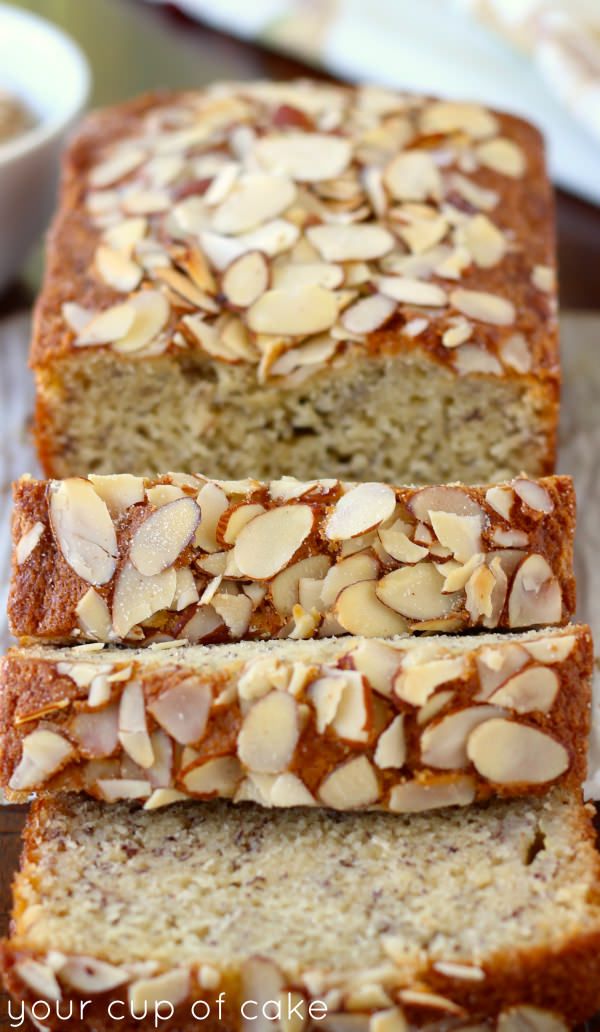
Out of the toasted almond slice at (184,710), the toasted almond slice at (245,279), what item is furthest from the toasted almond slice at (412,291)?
the toasted almond slice at (184,710)

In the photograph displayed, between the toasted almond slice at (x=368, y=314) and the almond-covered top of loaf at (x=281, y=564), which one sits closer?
the almond-covered top of loaf at (x=281, y=564)

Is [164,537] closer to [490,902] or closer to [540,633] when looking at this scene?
[540,633]

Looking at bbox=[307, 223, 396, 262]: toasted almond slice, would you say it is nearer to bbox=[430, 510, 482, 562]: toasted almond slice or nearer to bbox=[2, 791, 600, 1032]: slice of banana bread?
bbox=[430, 510, 482, 562]: toasted almond slice

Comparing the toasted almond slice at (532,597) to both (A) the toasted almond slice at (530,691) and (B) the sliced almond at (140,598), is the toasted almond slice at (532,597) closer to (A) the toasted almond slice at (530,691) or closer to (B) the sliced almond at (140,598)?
(A) the toasted almond slice at (530,691)

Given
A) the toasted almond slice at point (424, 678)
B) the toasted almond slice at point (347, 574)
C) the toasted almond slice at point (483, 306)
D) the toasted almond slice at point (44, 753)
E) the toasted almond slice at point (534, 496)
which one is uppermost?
the toasted almond slice at point (534, 496)

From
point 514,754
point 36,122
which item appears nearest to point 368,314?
point 514,754

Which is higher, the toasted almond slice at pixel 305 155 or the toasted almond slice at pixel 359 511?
the toasted almond slice at pixel 305 155

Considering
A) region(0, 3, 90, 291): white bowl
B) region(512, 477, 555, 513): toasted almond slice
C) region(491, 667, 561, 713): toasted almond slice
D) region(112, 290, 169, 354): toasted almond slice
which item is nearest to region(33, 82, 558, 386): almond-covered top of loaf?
region(112, 290, 169, 354): toasted almond slice
